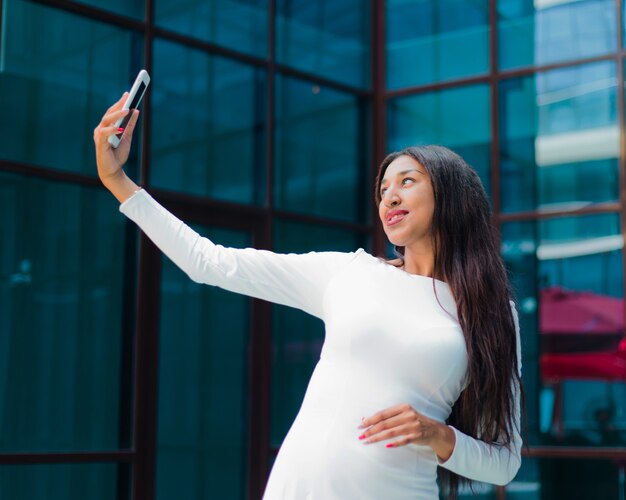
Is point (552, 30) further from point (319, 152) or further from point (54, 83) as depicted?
point (54, 83)

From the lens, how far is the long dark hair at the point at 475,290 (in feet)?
7.41

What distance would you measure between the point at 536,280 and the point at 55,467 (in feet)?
10.5

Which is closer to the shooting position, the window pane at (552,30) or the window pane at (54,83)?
the window pane at (54,83)

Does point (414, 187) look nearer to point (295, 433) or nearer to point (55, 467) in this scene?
point (295, 433)

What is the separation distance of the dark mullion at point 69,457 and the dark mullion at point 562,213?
2.92 meters

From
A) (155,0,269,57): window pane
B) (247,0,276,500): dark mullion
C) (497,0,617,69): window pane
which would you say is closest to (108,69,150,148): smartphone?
(155,0,269,57): window pane

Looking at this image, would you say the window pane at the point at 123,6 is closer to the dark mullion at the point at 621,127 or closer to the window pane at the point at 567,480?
the dark mullion at the point at 621,127

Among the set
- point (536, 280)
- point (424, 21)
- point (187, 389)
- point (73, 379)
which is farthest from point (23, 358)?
point (424, 21)

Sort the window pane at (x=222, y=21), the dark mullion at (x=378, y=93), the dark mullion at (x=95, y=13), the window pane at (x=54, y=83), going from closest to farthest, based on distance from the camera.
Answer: the window pane at (x=54, y=83) < the dark mullion at (x=95, y=13) < the window pane at (x=222, y=21) < the dark mullion at (x=378, y=93)

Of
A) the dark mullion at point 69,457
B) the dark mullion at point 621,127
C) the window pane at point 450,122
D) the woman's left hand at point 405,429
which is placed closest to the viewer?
the woman's left hand at point 405,429

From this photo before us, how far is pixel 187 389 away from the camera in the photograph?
5965mm

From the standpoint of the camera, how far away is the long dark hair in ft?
7.41

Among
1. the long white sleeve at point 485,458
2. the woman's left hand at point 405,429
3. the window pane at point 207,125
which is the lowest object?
the long white sleeve at point 485,458

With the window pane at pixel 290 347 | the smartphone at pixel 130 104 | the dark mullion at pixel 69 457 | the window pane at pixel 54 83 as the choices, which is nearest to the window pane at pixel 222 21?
the window pane at pixel 54 83
